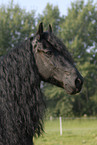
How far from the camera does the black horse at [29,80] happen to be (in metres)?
1.80

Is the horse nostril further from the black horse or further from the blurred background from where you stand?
the blurred background

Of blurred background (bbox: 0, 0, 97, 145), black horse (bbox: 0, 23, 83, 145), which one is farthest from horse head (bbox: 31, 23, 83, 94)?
blurred background (bbox: 0, 0, 97, 145)

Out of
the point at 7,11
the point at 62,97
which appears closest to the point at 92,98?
the point at 62,97

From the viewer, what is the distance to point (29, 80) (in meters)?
1.94

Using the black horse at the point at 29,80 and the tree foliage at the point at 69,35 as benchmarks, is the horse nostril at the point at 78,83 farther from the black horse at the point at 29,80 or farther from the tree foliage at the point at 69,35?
the tree foliage at the point at 69,35

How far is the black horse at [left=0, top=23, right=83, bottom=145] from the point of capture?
70.9 inches

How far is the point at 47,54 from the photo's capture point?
2.05 meters

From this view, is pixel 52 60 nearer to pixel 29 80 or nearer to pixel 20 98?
pixel 29 80

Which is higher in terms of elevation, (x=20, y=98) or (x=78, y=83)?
(x=78, y=83)

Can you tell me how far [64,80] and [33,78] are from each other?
319 millimetres

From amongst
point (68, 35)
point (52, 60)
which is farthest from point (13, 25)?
point (52, 60)

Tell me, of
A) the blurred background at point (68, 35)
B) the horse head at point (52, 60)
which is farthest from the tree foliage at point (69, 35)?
the horse head at point (52, 60)

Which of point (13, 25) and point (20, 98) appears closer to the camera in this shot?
point (20, 98)

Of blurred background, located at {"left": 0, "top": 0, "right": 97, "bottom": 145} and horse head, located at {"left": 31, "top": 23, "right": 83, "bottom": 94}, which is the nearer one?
horse head, located at {"left": 31, "top": 23, "right": 83, "bottom": 94}
